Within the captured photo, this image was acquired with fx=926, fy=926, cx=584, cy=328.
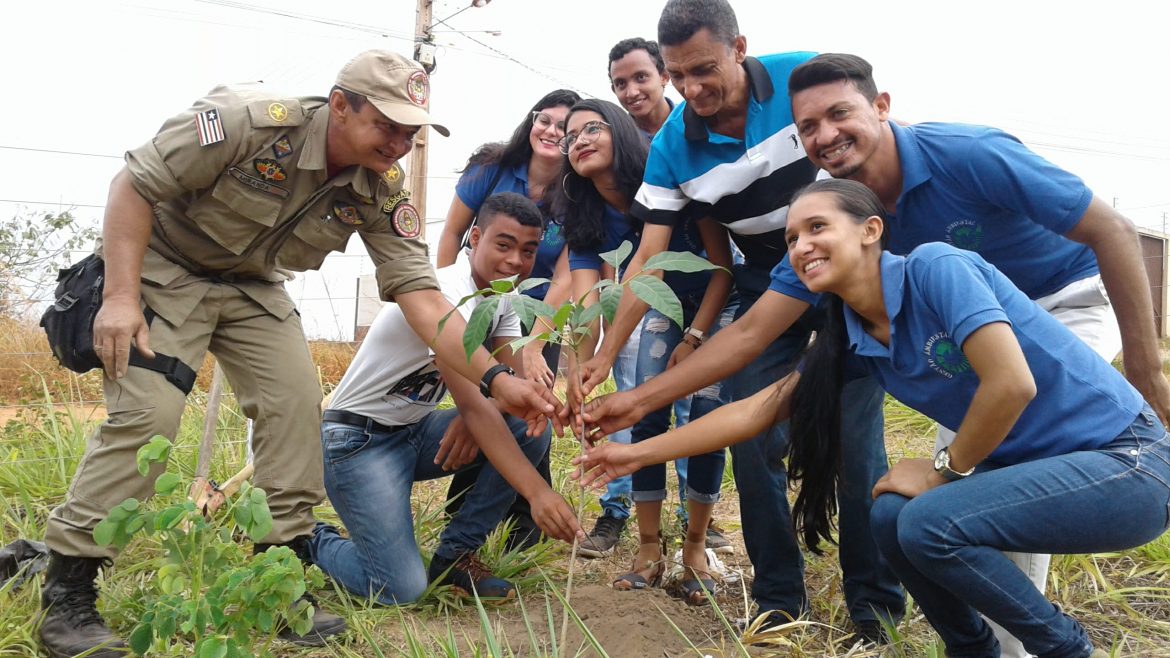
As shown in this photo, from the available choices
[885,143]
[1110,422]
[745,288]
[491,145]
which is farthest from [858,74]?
[491,145]

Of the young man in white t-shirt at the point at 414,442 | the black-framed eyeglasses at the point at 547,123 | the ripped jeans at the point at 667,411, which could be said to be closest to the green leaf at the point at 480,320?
the young man in white t-shirt at the point at 414,442

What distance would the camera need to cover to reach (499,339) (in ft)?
10.3

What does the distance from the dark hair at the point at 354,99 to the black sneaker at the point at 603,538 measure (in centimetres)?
169

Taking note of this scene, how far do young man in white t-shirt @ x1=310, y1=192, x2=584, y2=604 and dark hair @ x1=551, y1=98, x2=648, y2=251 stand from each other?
16 centimetres

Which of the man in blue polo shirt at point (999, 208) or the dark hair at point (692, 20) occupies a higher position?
the dark hair at point (692, 20)

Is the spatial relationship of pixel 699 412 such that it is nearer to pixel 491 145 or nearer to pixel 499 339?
pixel 499 339

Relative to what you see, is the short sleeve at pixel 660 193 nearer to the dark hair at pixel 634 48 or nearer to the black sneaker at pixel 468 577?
the dark hair at pixel 634 48

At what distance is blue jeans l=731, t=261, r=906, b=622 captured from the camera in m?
2.54

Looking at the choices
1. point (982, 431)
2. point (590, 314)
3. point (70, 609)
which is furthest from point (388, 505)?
point (982, 431)

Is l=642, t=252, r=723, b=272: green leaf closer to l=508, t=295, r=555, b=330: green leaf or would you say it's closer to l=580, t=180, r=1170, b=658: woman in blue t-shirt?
l=508, t=295, r=555, b=330: green leaf

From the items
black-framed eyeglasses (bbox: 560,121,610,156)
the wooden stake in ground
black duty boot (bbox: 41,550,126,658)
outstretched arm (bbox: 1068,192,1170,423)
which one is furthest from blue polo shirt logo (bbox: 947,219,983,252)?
the wooden stake in ground

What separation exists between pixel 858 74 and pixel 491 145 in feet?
6.03

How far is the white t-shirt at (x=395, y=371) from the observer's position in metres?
3.01

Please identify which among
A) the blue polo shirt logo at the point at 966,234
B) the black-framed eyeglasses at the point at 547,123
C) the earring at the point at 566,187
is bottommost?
the earring at the point at 566,187
